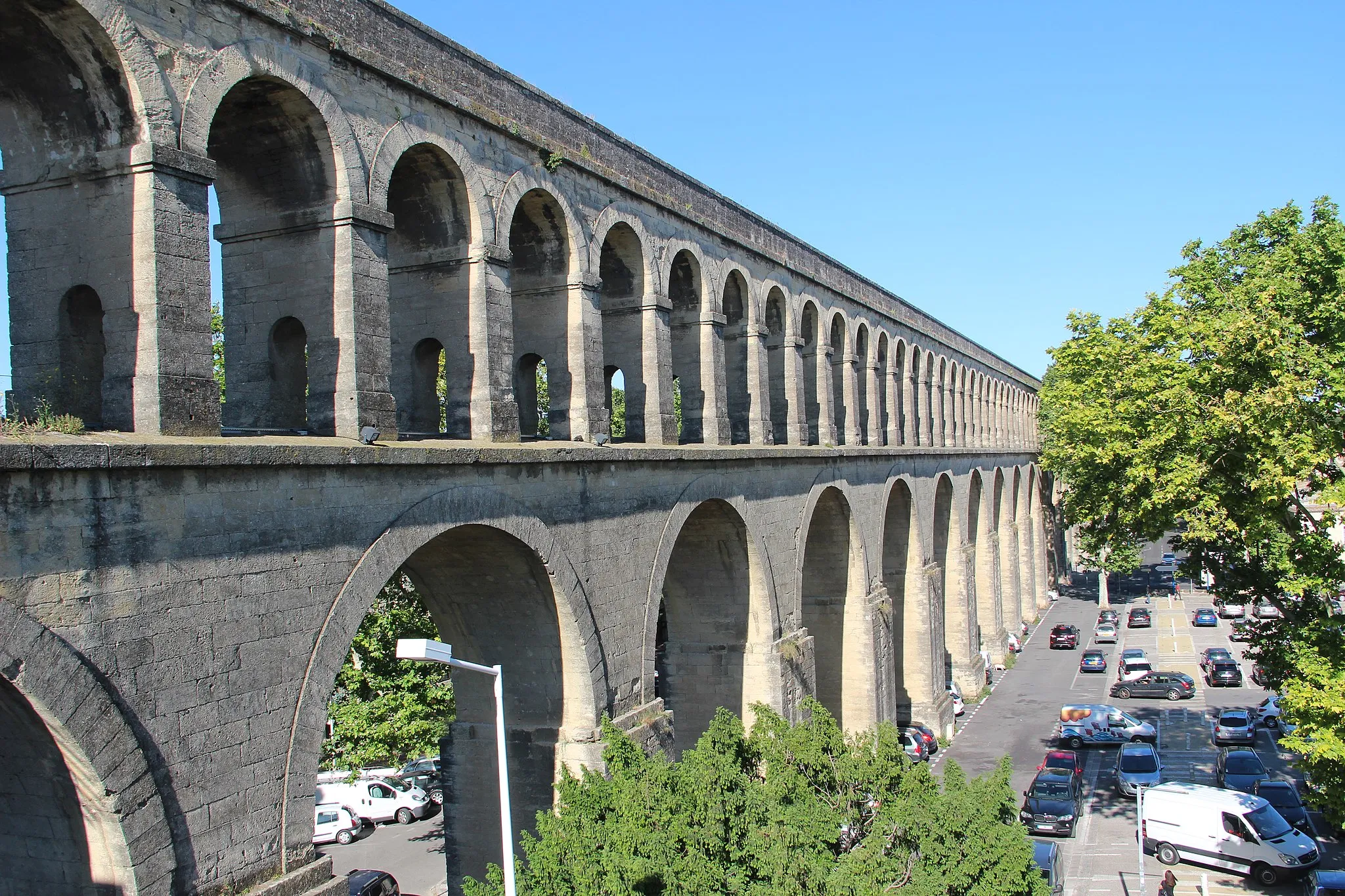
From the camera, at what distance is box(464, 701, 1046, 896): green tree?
36.0 ft

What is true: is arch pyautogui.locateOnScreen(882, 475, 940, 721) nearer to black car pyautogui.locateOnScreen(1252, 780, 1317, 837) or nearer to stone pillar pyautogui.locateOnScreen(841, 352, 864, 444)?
stone pillar pyautogui.locateOnScreen(841, 352, 864, 444)

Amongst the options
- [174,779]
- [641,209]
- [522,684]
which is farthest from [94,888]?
[641,209]

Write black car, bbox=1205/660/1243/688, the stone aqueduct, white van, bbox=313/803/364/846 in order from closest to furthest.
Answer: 1. the stone aqueduct
2. white van, bbox=313/803/364/846
3. black car, bbox=1205/660/1243/688

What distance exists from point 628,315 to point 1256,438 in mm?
11553

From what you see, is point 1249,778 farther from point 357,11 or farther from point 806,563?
point 357,11

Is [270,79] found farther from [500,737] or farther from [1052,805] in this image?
[1052,805]

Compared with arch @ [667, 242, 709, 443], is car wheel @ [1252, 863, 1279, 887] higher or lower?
lower

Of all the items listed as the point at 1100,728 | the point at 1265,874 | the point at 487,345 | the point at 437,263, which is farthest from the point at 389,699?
the point at 1100,728

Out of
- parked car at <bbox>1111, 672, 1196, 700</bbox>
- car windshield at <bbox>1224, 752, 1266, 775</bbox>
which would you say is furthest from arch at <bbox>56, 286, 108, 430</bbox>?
parked car at <bbox>1111, 672, 1196, 700</bbox>

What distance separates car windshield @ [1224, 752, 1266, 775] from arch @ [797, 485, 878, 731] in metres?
9.62

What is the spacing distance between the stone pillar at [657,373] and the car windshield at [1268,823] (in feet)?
51.5

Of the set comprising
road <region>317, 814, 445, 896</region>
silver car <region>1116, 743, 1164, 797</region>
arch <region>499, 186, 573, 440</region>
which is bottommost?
road <region>317, 814, 445, 896</region>

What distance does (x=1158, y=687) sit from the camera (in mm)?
40531

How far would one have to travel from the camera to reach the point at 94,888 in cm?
870
